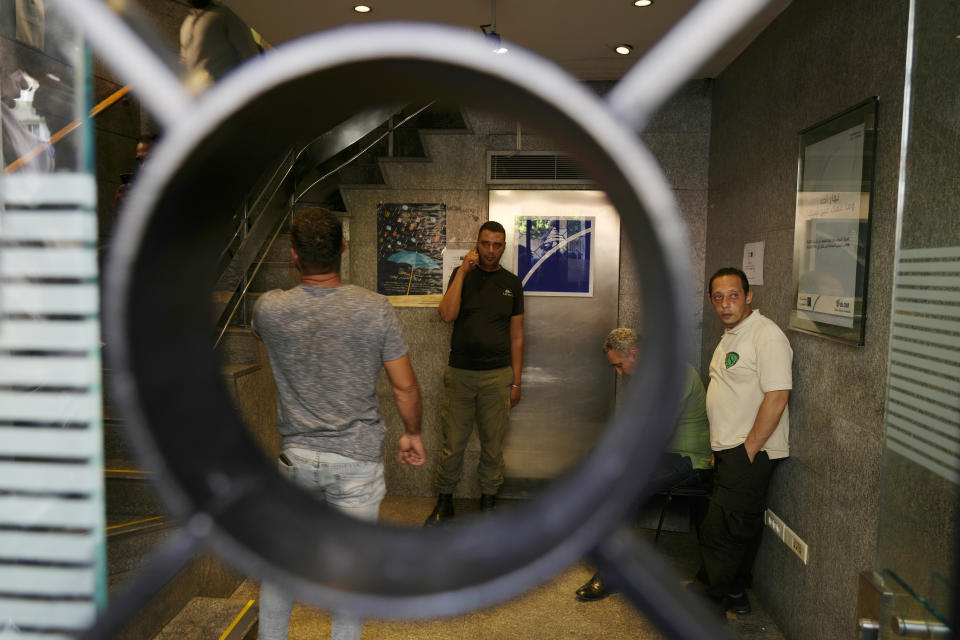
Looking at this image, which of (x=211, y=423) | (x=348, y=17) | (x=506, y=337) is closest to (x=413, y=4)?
(x=348, y=17)

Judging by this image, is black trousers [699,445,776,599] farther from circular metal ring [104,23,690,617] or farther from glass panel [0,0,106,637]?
circular metal ring [104,23,690,617]

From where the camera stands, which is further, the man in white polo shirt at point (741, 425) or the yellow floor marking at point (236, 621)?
the man in white polo shirt at point (741, 425)

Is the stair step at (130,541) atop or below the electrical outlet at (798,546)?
atop

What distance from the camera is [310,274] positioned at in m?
1.87

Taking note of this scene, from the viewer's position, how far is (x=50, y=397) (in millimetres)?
840

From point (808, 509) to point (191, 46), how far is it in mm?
2592

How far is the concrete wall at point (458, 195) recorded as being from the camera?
3.78 meters

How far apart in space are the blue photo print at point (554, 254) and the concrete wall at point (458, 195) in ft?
0.85

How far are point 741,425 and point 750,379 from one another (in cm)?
19

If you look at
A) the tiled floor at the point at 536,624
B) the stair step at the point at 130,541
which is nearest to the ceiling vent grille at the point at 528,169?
the tiled floor at the point at 536,624

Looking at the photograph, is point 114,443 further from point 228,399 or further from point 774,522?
point 774,522

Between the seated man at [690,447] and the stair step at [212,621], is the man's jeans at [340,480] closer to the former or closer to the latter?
the stair step at [212,621]

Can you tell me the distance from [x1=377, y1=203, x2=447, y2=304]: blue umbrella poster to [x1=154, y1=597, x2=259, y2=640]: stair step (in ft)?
6.81

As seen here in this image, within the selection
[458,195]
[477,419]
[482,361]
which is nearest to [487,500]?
[477,419]
